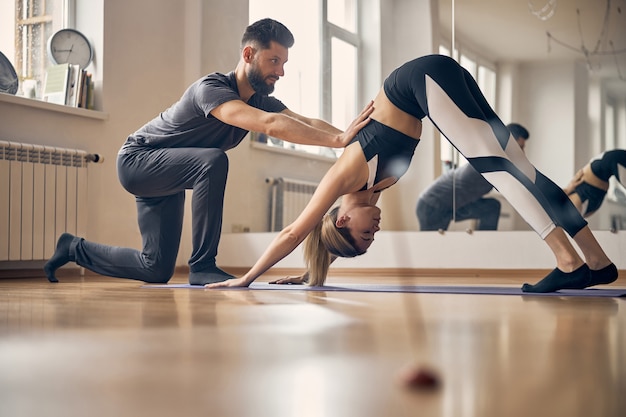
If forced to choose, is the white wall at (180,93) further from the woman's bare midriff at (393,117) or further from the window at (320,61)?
the woman's bare midriff at (393,117)

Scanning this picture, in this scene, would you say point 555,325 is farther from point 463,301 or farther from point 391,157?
point 391,157

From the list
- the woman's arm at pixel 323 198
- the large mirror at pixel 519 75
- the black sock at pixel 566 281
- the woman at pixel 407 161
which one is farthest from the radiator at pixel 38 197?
the black sock at pixel 566 281

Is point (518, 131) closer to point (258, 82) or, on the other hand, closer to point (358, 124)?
point (258, 82)

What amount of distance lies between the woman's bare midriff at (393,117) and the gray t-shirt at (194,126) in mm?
639

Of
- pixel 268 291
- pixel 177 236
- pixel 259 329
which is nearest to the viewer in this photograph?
pixel 259 329

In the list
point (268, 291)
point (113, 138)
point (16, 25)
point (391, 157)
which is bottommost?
point (268, 291)

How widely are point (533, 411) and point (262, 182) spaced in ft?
15.4

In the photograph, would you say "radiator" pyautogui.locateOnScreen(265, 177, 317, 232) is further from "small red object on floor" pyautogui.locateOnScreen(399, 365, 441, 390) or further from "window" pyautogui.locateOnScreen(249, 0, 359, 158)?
"small red object on floor" pyautogui.locateOnScreen(399, 365, 441, 390)

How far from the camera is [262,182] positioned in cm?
530

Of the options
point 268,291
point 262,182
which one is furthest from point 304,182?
point 268,291

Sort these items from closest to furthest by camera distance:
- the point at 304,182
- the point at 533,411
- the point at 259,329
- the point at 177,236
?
the point at 533,411 < the point at 259,329 < the point at 177,236 < the point at 304,182

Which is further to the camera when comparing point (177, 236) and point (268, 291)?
point (177, 236)

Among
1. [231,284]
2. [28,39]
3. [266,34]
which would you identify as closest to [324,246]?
[231,284]

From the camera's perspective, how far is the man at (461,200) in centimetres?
469
